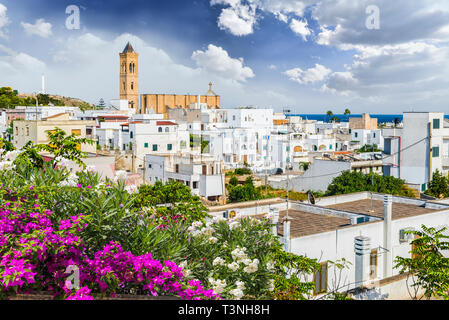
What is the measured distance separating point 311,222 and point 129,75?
9588 cm

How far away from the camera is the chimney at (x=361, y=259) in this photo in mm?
10503

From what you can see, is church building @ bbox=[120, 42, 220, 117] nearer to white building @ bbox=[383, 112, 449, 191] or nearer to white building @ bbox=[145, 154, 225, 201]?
white building @ bbox=[145, 154, 225, 201]

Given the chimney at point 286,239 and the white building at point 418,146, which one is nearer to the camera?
the chimney at point 286,239

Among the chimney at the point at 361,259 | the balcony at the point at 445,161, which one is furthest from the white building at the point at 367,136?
the chimney at the point at 361,259

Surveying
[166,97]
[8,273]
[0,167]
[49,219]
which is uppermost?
[166,97]

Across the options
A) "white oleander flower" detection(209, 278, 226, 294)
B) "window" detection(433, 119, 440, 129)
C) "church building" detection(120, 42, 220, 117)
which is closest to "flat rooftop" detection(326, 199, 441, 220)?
"white oleander flower" detection(209, 278, 226, 294)

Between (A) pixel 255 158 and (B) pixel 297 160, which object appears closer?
(B) pixel 297 160

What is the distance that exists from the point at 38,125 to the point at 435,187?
25.2 meters

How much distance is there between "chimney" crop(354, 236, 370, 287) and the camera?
1050cm

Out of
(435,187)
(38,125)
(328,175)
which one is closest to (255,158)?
(328,175)

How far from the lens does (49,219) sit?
182 inches

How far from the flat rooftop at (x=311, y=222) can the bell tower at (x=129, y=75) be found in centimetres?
9255

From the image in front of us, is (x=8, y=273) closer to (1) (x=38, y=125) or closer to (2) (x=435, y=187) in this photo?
(1) (x=38, y=125)

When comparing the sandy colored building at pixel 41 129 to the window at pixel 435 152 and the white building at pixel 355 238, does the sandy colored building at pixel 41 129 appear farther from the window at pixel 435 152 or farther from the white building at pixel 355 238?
the window at pixel 435 152
